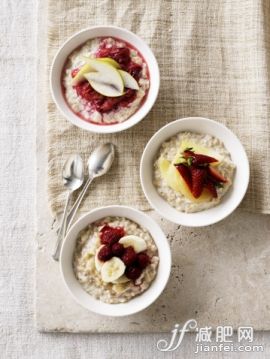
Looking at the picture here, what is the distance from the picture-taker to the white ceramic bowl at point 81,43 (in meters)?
2.38

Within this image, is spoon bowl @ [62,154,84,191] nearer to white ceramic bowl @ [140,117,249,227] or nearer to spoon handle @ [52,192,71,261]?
spoon handle @ [52,192,71,261]

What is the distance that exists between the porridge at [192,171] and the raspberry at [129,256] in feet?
0.91

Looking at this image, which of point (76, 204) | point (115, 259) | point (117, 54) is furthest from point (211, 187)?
point (117, 54)

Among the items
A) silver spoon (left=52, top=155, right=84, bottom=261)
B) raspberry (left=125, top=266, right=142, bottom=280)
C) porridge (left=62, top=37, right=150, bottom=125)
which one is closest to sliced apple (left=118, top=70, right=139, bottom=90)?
porridge (left=62, top=37, right=150, bottom=125)

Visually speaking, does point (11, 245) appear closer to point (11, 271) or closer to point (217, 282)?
point (11, 271)

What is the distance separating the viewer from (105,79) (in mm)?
2354

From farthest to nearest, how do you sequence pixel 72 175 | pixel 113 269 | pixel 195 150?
pixel 72 175, pixel 195 150, pixel 113 269

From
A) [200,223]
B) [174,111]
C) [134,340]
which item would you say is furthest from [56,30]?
[134,340]

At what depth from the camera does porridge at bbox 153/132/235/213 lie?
2279 millimetres

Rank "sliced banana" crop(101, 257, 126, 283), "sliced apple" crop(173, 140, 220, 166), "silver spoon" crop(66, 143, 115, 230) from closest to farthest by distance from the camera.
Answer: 1. "sliced banana" crop(101, 257, 126, 283)
2. "sliced apple" crop(173, 140, 220, 166)
3. "silver spoon" crop(66, 143, 115, 230)

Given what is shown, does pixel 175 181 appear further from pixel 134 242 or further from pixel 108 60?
pixel 108 60

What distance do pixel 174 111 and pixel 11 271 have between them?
39.8 inches

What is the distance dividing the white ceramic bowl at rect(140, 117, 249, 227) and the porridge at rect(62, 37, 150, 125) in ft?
0.59

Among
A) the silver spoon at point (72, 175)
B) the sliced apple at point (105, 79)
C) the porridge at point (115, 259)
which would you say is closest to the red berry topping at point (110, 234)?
the porridge at point (115, 259)
